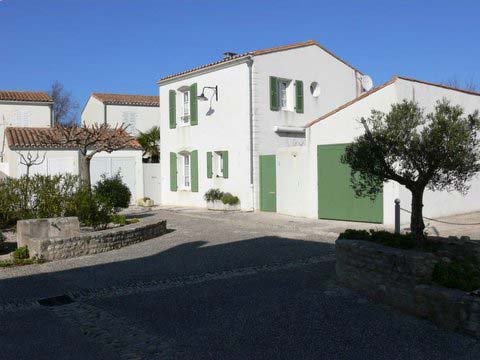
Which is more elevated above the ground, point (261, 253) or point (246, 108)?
point (246, 108)

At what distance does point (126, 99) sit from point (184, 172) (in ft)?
38.9

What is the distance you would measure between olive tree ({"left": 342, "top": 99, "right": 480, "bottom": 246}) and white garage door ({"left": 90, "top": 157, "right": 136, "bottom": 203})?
17.1m

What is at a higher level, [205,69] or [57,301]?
[205,69]

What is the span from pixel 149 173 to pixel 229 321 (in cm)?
1893

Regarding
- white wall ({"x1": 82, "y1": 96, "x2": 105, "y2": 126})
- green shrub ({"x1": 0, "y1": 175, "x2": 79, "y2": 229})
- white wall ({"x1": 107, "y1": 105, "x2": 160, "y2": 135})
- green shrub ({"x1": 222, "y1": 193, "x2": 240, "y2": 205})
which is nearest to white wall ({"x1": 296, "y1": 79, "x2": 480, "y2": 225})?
green shrub ({"x1": 222, "y1": 193, "x2": 240, "y2": 205})

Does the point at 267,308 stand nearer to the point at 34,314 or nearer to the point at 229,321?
the point at 229,321

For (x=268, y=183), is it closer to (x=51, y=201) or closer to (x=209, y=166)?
(x=209, y=166)

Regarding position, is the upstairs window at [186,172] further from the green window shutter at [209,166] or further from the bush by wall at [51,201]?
the bush by wall at [51,201]

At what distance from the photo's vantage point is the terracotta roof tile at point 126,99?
31047 mm

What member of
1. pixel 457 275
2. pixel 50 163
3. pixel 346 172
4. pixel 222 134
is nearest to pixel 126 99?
pixel 50 163

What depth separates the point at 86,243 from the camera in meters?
10.4

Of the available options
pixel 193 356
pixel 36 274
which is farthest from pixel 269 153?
pixel 193 356

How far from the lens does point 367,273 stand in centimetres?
659

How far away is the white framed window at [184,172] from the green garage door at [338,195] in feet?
27.1
